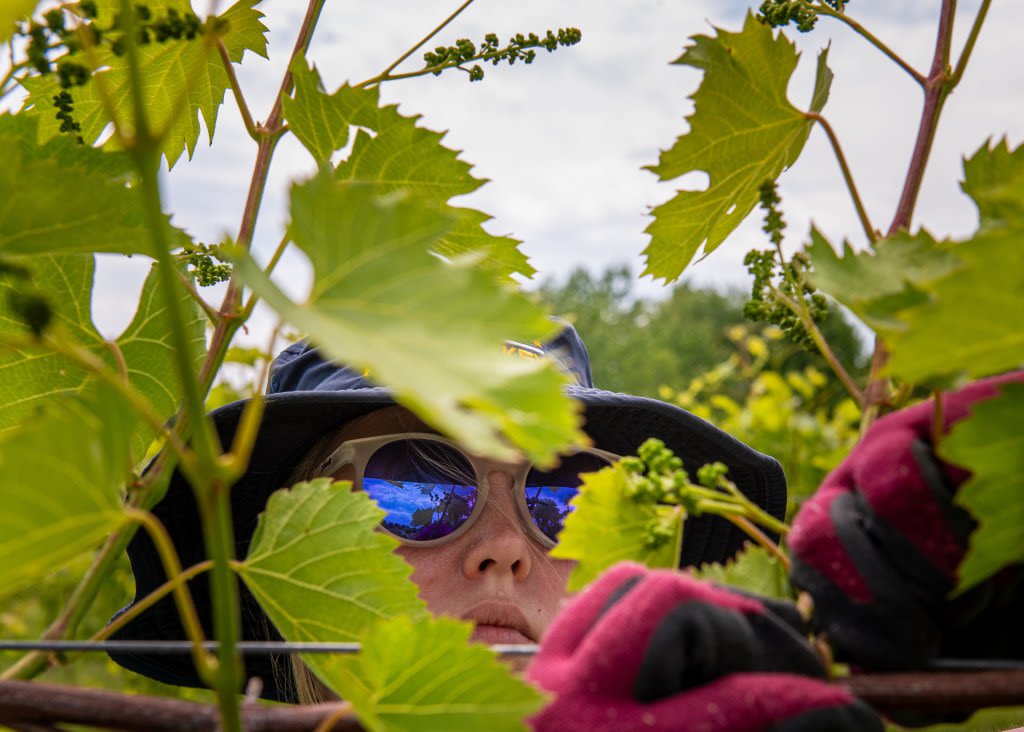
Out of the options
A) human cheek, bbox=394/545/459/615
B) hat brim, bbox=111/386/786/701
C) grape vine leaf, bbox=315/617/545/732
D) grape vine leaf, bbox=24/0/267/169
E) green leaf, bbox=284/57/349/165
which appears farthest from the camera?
human cheek, bbox=394/545/459/615

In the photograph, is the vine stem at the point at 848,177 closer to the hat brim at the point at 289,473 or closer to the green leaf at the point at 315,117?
the green leaf at the point at 315,117

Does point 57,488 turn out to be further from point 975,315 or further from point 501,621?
point 501,621

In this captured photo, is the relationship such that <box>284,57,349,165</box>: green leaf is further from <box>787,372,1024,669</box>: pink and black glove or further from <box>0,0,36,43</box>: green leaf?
<box>787,372,1024,669</box>: pink and black glove

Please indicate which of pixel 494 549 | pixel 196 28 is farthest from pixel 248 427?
pixel 494 549

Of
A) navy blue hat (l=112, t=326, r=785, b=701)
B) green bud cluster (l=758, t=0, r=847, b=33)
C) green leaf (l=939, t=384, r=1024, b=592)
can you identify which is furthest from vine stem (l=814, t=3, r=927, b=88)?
navy blue hat (l=112, t=326, r=785, b=701)

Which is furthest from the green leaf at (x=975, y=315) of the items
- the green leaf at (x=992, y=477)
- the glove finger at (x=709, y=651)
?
the glove finger at (x=709, y=651)

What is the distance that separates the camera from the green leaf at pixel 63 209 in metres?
0.55

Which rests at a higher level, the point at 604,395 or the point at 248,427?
the point at 248,427

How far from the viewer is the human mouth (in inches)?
58.1

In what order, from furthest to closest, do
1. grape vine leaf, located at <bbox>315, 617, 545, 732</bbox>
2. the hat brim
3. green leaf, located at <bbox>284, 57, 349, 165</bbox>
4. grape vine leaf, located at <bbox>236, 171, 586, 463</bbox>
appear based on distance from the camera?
the hat brim → green leaf, located at <bbox>284, 57, 349, 165</bbox> → grape vine leaf, located at <bbox>315, 617, 545, 732</bbox> → grape vine leaf, located at <bbox>236, 171, 586, 463</bbox>

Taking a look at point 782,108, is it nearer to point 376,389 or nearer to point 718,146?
point 718,146

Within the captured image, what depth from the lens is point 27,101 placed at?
90 centimetres

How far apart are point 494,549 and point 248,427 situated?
115cm

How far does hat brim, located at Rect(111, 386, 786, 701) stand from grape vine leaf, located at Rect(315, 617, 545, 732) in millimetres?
844
